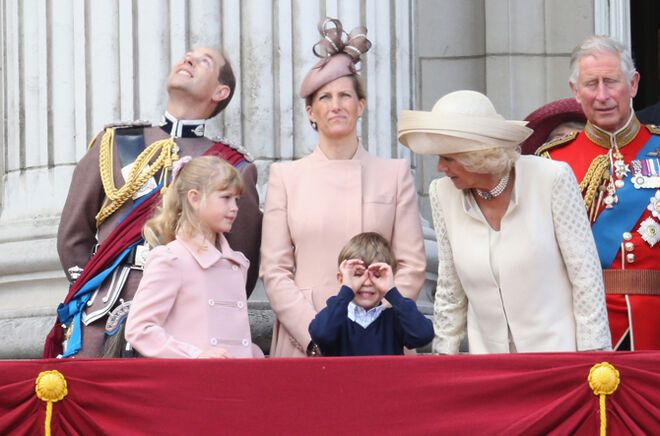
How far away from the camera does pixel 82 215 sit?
272 inches

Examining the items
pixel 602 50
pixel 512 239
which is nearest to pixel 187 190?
pixel 512 239

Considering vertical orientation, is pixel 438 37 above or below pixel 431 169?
above

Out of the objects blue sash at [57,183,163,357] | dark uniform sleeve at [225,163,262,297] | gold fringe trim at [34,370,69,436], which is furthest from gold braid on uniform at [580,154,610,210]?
gold fringe trim at [34,370,69,436]

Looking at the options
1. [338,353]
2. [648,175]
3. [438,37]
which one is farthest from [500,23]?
[338,353]

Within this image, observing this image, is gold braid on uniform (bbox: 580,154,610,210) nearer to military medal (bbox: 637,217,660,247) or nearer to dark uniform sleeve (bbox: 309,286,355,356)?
military medal (bbox: 637,217,660,247)

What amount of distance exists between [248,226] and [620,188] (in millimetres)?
1283

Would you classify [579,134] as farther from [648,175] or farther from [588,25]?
[588,25]

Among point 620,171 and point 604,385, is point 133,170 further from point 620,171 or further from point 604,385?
point 604,385

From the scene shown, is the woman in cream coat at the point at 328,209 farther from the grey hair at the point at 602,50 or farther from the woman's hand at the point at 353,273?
the grey hair at the point at 602,50

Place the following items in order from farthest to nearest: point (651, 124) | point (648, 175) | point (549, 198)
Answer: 1. point (651, 124)
2. point (648, 175)
3. point (549, 198)

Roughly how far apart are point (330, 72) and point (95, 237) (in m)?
1.01

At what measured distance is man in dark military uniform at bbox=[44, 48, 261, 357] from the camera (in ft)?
21.9

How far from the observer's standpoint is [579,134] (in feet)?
22.7

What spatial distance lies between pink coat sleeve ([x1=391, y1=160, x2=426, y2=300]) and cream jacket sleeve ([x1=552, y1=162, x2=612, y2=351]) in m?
0.64
